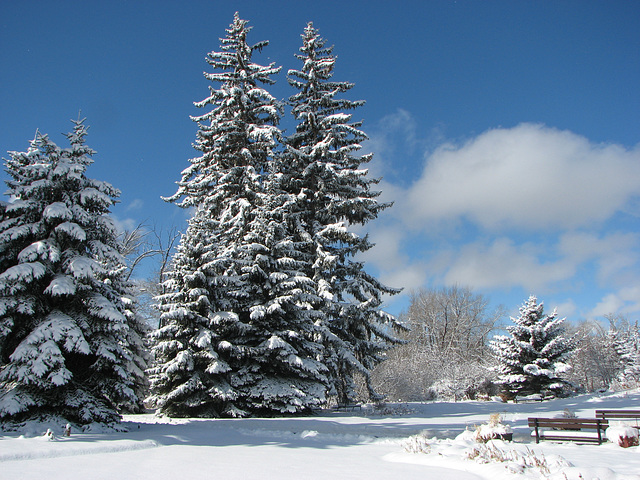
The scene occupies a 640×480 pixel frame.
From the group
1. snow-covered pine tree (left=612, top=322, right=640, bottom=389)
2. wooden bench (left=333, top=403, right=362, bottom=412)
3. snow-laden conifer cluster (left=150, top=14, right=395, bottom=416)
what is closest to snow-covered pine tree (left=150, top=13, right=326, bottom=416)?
snow-laden conifer cluster (left=150, top=14, right=395, bottom=416)

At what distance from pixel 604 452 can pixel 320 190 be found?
1664 centimetres

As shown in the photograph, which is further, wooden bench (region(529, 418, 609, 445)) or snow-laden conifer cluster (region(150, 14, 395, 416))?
snow-laden conifer cluster (region(150, 14, 395, 416))

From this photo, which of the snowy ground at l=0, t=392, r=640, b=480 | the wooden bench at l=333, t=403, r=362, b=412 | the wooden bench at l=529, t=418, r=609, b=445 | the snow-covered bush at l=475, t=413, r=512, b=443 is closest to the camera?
the snowy ground at l=0, t=392, r=640, b=480

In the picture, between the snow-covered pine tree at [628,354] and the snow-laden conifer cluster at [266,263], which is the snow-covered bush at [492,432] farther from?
the snow-covered pine tree at [628,354]

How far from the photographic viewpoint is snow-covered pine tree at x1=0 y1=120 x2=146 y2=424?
11.6 m

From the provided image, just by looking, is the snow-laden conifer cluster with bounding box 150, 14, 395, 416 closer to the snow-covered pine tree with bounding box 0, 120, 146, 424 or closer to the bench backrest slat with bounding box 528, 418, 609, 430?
the snow-covered pine tree with bounding box 0, 120, 146, 424

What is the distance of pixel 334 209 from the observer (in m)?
22.5

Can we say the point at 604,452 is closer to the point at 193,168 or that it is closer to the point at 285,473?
the point at 285,473

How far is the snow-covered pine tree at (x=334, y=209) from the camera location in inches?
823

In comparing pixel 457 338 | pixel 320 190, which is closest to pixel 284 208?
pixel 320 190

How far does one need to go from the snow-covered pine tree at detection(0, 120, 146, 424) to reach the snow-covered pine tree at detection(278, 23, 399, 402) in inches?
375

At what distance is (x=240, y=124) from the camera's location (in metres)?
23.7

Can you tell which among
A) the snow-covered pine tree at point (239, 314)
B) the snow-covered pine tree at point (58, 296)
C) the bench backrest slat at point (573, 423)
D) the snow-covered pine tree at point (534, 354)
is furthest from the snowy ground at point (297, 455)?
the snow-covered pine tree at point (534, 354)

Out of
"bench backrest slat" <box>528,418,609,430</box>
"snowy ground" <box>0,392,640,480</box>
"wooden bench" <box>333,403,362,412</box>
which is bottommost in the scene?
"wooden bench" <box>333,403,362,412</box>
